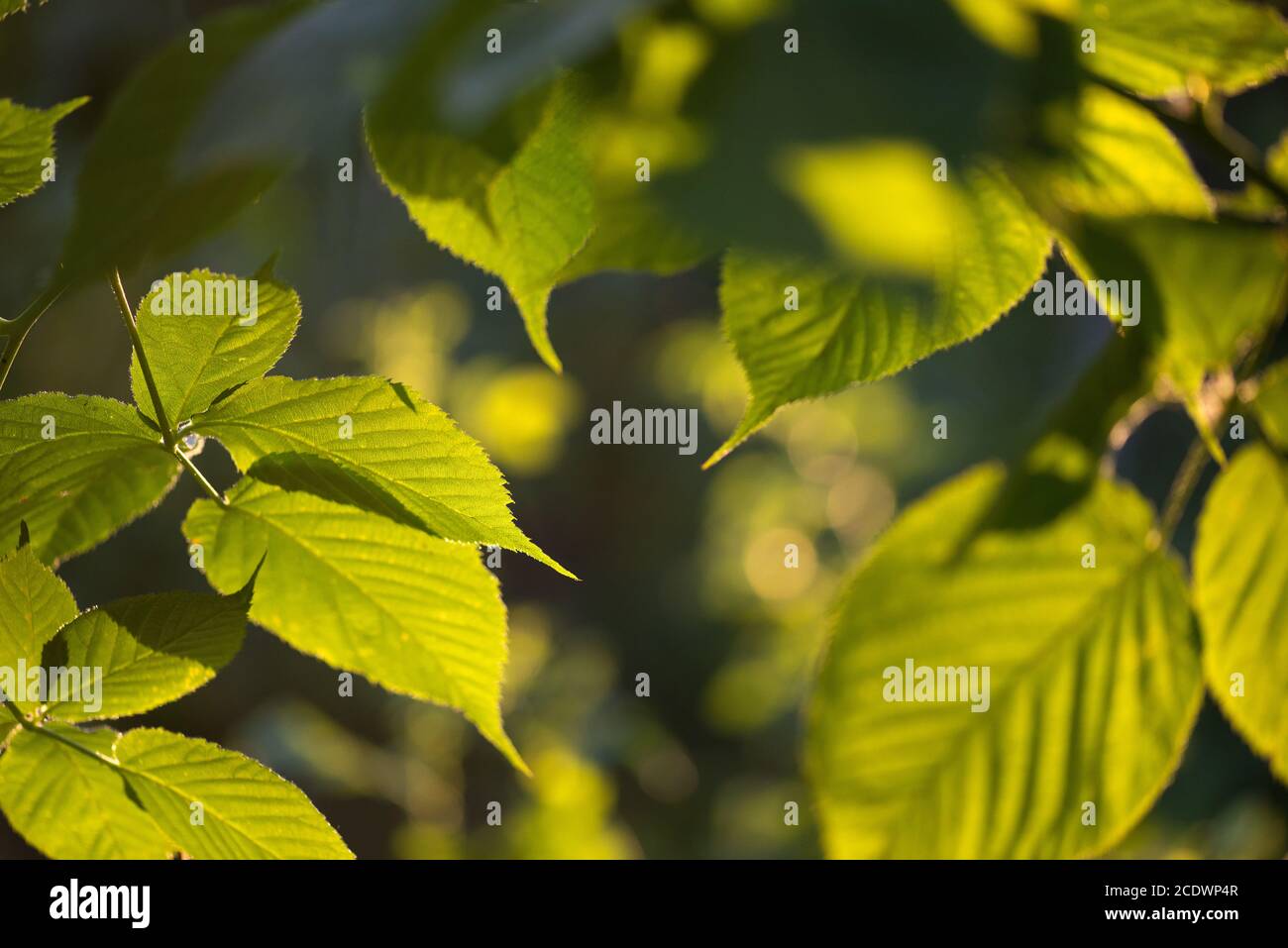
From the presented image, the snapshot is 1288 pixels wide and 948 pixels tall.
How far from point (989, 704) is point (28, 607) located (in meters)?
0.32

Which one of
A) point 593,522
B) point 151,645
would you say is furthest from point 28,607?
point 593,522

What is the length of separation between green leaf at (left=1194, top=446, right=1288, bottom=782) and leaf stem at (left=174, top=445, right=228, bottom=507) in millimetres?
351

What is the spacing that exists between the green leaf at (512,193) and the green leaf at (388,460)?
43mm

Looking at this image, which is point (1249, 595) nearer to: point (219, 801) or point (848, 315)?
point (848, 315)

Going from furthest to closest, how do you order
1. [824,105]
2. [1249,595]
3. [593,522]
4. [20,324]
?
[593,522] → [1249,595] → [20,324] → [824,105]

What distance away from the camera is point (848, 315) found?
0.99 feet

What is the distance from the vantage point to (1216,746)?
224 centimetres

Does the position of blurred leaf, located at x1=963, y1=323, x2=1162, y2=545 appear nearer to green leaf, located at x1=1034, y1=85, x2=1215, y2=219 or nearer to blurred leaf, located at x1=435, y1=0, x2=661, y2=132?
green leaf, located at x1=1034, y1=85, x2=1215, y2=219

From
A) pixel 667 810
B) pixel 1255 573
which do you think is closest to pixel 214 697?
pixel 667 810

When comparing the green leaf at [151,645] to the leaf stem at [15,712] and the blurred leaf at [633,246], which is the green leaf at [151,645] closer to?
the leaf stem at [15,712]

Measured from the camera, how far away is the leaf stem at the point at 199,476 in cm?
33

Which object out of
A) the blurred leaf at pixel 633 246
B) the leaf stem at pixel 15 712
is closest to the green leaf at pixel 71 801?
the leaf stem at pixel 15 712

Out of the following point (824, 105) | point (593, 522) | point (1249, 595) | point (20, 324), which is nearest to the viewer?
point (824, 105)

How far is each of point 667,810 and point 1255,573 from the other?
3.08 meters
